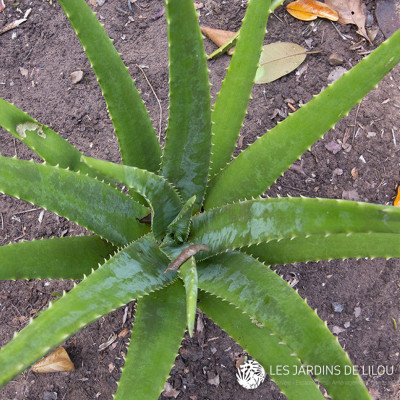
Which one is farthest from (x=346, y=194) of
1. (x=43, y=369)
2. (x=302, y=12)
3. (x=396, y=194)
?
(x=43, y=369)

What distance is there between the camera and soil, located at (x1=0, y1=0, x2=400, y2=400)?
1428 millimetres

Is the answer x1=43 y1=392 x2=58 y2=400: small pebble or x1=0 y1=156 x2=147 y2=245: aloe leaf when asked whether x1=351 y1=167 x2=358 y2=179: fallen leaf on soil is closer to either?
x1=0 y1=156 x2=147 y2=245: aloe leaf

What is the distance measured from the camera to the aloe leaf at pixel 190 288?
646mm

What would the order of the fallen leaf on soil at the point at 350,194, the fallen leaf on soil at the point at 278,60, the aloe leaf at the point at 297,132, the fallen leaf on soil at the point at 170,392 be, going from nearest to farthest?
the aloe leaf at the point at 297,132 → the fallen leaf on soil at the point at 170,392 → the fallen leaf on soil at the point at 350,194 → the fallen leaf on soil at the point at 278,60

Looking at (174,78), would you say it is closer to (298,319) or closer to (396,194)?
(298,319)

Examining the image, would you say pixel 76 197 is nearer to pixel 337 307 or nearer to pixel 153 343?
pixel 153 343

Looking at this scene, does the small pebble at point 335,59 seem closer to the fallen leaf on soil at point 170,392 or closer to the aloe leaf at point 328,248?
the aloe leaf at point 328,248

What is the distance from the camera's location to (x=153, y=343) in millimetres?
932

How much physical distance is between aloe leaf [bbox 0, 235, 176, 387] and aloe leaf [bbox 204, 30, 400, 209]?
272 mm

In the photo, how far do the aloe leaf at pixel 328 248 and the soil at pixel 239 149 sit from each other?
509 millimetres

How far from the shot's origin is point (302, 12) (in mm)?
1759

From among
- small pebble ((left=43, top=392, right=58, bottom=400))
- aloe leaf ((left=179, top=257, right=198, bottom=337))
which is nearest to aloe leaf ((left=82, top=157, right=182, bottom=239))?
aloe leaf ((left=179, top=257, right=198, bottom=337))

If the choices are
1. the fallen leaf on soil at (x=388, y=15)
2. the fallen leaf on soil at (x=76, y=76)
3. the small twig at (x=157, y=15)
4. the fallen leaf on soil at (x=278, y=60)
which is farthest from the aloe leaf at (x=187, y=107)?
the fallen leaf on soil at (x=388, y=15)

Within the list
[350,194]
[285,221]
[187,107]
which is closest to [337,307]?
[350,194]
